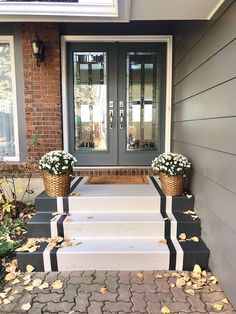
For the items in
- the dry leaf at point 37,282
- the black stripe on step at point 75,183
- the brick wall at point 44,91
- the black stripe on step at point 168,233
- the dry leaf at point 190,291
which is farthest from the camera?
the brick wall at point 44,91

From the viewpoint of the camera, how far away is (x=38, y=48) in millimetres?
3326

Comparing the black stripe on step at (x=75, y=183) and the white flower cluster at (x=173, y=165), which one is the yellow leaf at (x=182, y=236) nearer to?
the white flower cluster at (x=173, y=165)

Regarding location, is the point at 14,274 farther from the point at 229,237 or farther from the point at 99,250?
the point at 229,237

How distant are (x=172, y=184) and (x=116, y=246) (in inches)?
34.1

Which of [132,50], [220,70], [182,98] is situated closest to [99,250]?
[220,70]

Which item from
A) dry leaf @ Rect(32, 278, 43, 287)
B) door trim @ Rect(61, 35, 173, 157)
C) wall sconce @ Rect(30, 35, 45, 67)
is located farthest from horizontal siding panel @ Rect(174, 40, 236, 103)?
dry leaf @ Rect(32, 278, 43, 287)

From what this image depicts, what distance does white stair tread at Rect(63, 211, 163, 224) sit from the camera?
8.20ft

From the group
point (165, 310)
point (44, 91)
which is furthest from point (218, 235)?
point (44, 91)

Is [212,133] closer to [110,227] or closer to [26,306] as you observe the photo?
[110,227]

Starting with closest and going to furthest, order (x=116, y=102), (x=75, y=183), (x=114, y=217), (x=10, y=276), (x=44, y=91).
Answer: (x=10, y=276) → (x=114, y=217) → (x=75, y=183) → (x=44, y=91) → (x=116, y=102)

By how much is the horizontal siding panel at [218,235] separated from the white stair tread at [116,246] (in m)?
0.39

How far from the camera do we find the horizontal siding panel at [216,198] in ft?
5.94

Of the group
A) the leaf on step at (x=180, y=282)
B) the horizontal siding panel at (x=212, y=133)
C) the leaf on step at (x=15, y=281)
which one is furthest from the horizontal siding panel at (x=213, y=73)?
the leaf on step at (x=15, y=281)

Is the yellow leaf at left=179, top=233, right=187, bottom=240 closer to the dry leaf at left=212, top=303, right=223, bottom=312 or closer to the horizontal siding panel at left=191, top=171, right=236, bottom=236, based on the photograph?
the horizontal siding panel at left=191, top=171, right=236, bottom=236
